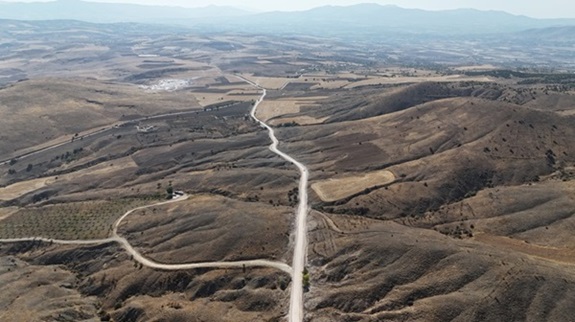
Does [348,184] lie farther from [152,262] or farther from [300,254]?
[152,262]

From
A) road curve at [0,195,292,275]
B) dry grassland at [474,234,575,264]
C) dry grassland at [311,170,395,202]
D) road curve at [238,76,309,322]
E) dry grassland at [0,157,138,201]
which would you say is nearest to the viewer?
road curve at [238,76,309,322]

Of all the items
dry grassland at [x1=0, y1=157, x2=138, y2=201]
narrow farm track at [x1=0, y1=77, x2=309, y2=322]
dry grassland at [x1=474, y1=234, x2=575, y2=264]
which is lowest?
dry grassland at [x1=0, y1=157, x2=138, y2=201]

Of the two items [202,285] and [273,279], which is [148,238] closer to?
[202,285]

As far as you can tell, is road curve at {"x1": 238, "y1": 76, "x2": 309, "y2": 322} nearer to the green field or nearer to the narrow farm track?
the narrow farm track

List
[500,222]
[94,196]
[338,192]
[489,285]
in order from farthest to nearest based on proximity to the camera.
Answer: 1. [94,196]
2. [338,192]
3. [500,222]
4. [489,285]

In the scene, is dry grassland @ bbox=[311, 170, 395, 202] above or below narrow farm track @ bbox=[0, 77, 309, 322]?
above

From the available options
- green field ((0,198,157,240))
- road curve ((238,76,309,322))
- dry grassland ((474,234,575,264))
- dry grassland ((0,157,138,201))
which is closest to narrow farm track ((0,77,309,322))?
road curve ((238,76,309,322))

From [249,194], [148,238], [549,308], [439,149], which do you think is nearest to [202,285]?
[148,238]

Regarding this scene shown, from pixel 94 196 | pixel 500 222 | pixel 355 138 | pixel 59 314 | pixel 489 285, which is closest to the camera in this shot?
pixel 489 285
